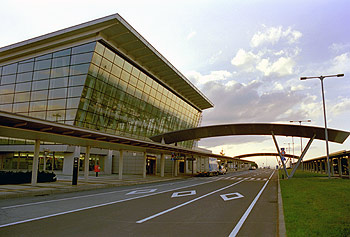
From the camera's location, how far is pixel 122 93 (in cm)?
4003

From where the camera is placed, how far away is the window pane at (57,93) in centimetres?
3538

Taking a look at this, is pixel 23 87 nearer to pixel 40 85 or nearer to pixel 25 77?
pixel 25 77

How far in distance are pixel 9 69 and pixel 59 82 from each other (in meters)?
10.8

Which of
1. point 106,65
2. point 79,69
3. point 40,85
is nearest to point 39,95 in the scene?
point 40,85

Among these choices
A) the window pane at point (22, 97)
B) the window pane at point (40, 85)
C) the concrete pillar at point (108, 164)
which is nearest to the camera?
the window pane at point (40, 85)

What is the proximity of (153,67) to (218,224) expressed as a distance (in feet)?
123

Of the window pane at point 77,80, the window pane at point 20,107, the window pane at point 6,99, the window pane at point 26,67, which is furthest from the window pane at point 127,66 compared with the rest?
the window pane at point 6,99

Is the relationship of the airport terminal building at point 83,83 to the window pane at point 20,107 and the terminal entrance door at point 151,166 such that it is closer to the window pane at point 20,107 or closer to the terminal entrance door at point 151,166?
the window pane at point 20,107

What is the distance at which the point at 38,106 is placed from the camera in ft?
123

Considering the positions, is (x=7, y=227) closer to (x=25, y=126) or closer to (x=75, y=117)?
(x=25, y=126)

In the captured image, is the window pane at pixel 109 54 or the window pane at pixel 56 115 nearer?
the window pane at pixel 56 115

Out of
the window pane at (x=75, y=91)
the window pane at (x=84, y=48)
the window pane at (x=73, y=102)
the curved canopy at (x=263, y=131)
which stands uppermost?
the window pane at (x=84, y=48)

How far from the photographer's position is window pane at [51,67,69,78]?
35719 mm

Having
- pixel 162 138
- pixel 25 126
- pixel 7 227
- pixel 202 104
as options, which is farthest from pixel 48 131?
pixel 202 104
